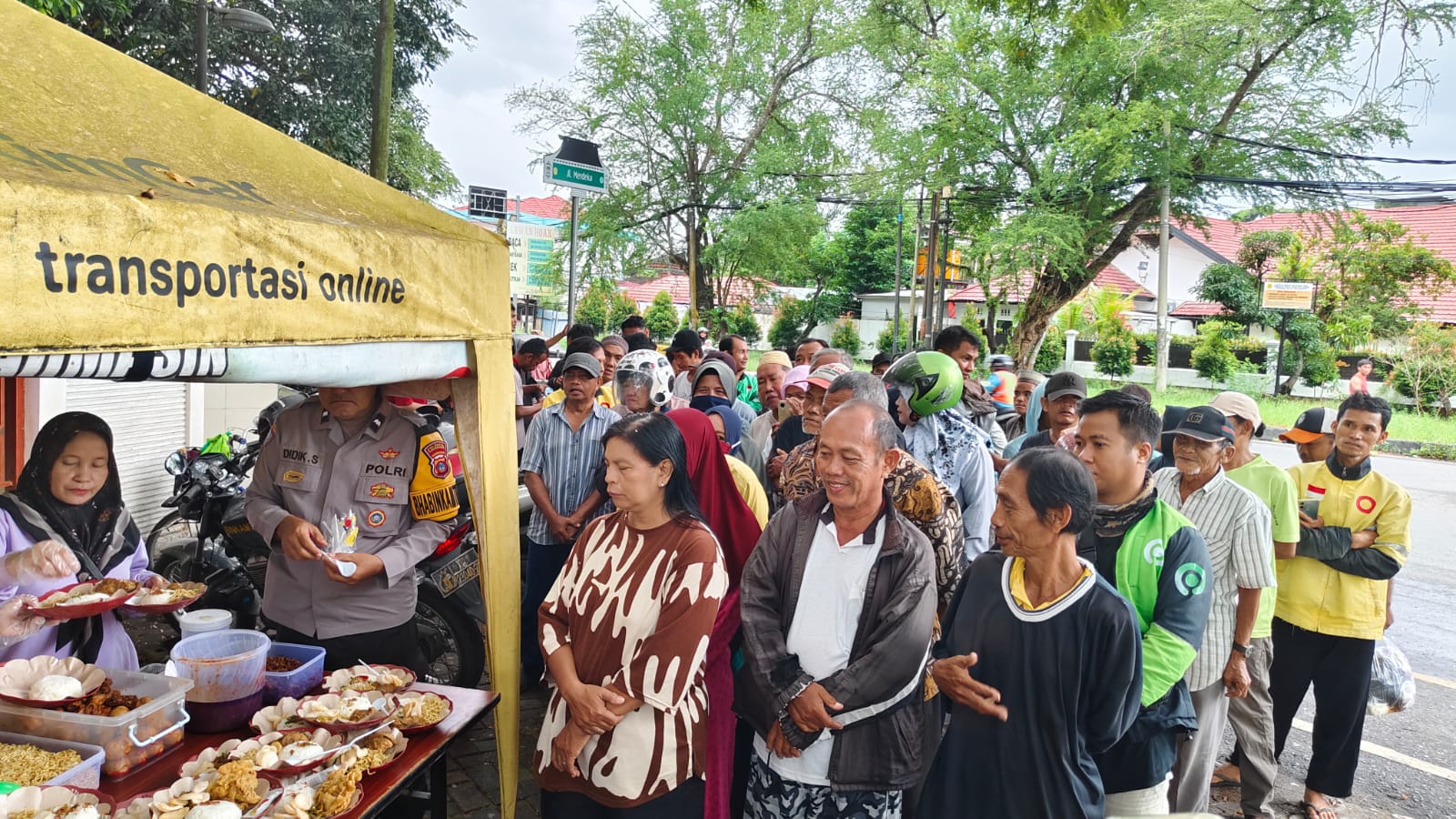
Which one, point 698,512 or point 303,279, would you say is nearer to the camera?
point 303,279

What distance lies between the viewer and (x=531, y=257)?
25.4 meters

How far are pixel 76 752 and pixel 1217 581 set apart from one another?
352cm

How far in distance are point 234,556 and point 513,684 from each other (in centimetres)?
260

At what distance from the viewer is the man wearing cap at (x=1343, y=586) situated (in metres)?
3.56

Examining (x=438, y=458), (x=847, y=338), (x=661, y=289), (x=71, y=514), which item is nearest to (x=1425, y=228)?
(x=847, y=338)

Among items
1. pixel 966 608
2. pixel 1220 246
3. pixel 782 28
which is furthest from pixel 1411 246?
pixel 966 608

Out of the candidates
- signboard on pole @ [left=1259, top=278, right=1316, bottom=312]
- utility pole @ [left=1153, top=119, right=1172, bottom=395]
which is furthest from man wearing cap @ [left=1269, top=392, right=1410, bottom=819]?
signboard on pole @ [left=1259, top=278, right=1316, bottom=312]

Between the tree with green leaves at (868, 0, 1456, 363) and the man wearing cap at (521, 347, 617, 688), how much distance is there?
1273 centimetres

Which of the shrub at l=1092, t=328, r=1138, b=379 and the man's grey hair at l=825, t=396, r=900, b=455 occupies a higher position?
the shrub at l=1092, t=328, r=1138, b=379

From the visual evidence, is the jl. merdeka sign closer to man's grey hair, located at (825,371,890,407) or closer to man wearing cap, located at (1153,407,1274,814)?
man's grey hair, located at (825,371,890,407)

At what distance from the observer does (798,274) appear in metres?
22.5

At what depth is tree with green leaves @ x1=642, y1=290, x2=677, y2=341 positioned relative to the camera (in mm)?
32344

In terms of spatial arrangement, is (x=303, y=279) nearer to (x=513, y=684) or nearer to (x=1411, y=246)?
(x=513, y=684)

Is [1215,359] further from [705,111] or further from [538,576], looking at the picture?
[538,576]
